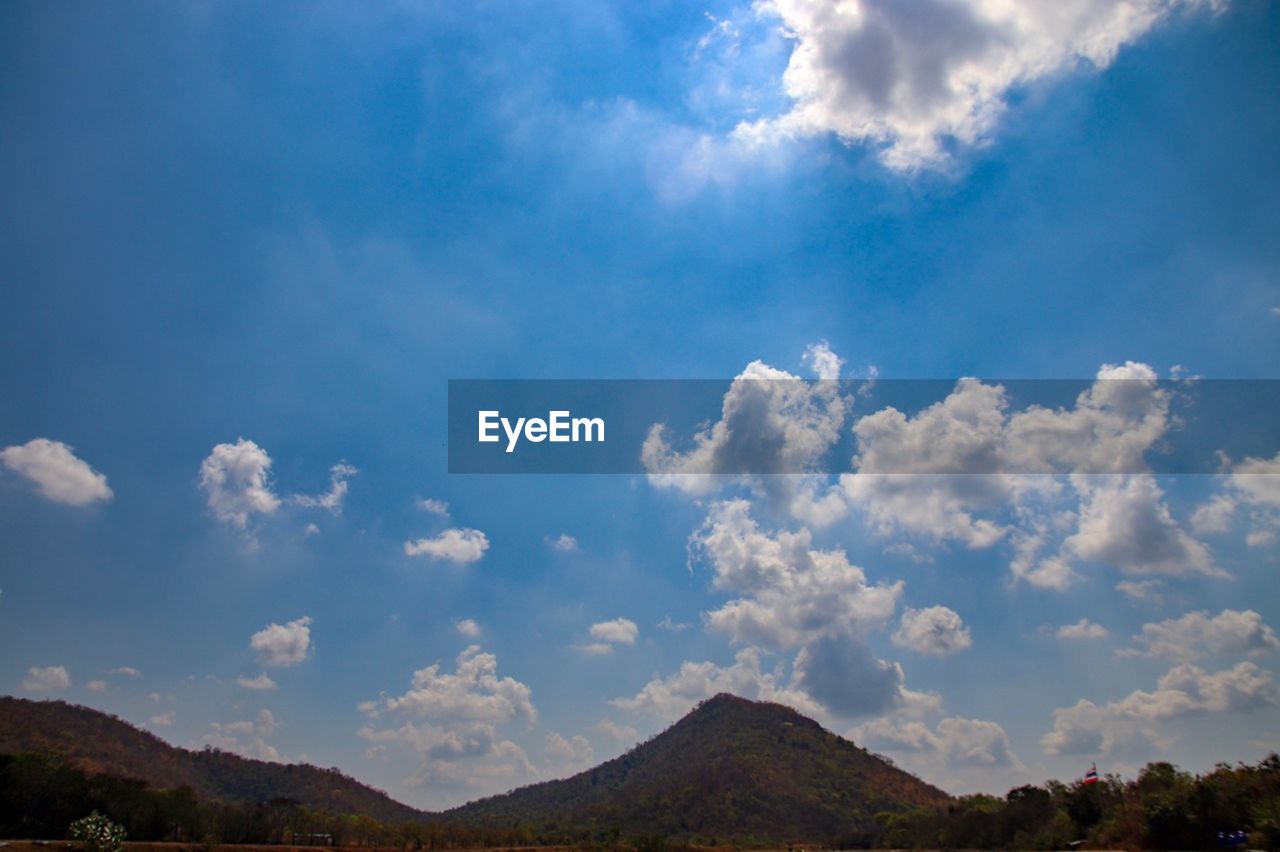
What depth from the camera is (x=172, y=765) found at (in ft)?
489

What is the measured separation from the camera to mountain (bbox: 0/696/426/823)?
129125mm

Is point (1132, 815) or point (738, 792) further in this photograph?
point (738, 792)

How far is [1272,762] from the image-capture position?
55.3 metres

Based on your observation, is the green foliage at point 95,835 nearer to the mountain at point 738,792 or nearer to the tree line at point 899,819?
the tree line at point 899,819

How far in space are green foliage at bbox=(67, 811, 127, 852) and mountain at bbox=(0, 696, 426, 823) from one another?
61.8m

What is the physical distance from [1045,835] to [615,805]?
93.7 metres

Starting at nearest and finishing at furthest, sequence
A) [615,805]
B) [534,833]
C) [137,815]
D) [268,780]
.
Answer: [137,815] → [534,833] → [615,805] → [268,780]

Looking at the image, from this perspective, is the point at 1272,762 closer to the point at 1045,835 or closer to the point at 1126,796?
the point at 1126,796

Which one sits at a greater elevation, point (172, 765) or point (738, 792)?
point (172, 765)

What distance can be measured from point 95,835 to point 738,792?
100566 millimetres

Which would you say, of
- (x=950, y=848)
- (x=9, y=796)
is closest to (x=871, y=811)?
(x=950, y=848)

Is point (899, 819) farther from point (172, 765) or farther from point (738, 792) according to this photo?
point (172, 765)

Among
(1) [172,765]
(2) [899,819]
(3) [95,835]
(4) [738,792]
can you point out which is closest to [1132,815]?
(2) [899,819]

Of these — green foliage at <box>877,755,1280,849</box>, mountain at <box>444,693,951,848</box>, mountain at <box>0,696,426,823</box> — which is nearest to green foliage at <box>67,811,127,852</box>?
mountain at <box>444,693,951,848</box>
